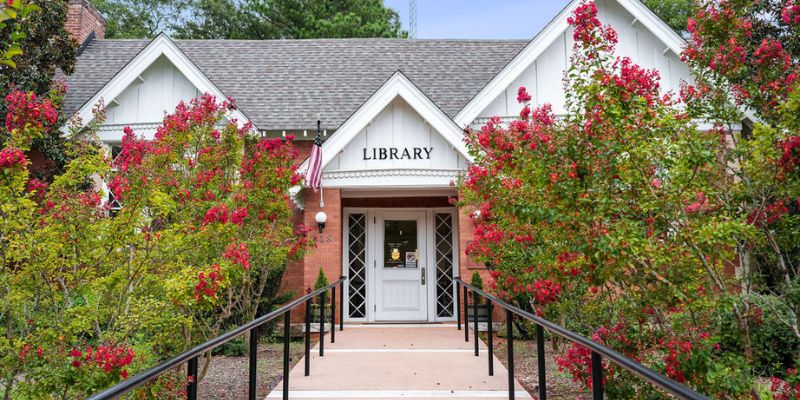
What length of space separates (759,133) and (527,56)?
311 inches

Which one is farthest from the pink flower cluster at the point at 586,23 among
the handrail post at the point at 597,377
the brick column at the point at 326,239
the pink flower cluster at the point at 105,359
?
the brick column at the point at 326,239

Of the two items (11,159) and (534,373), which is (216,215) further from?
(534,373)

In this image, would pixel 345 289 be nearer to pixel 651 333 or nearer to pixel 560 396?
pixel 560 396

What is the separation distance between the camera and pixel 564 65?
37.8 feet

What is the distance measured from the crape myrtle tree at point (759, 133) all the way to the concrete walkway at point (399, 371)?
8.22 ft

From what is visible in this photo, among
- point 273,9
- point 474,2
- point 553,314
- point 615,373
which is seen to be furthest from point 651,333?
point 474,2

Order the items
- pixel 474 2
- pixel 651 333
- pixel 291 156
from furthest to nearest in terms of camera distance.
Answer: pixel 474 2 < pixel 291 156 < pixel 651 333

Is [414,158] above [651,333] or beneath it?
above

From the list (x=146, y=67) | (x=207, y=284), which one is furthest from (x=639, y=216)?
(x=146, y=67)

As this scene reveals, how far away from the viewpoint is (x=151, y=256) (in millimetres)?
4480

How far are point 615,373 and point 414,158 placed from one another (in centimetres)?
680

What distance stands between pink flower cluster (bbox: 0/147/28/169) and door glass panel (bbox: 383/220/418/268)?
842cm

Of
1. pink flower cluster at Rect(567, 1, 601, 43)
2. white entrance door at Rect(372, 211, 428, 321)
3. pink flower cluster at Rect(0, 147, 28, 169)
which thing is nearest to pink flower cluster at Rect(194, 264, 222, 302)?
pink flower cluster at Rect(0, 147, 28, 169)

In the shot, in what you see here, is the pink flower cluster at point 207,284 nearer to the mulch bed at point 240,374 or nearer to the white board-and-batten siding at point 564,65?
the mulch bed at point 240,374
